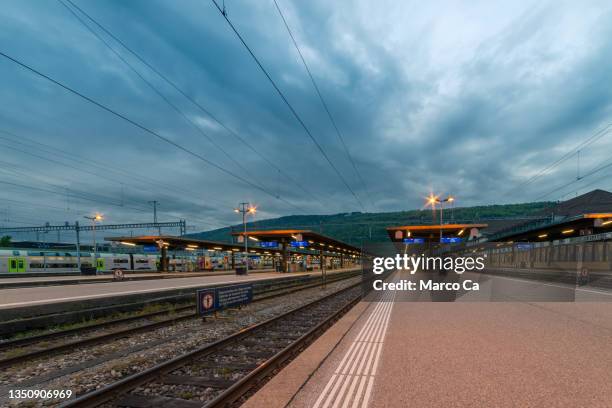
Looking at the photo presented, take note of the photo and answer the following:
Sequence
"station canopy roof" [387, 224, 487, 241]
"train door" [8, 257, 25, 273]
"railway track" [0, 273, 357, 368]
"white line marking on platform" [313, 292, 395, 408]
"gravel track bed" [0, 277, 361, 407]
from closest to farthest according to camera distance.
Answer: "white line marking on platform" [313, 292, 395, 408]
"gravel track bed" [0, 277, 361, 407]
"railway track" [0, 273, 357, 368]
"station canopy roof" [387, 224, 487, 241]
"train door" [8, 257, 25, 273]

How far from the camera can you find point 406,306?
13805 millimetres

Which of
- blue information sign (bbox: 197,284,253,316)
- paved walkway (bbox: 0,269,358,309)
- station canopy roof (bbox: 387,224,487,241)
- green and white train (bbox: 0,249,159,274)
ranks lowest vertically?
green and white train (bbox: 0,249,159,274)

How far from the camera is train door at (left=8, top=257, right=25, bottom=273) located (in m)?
32.3

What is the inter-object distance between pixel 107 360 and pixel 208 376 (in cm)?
300

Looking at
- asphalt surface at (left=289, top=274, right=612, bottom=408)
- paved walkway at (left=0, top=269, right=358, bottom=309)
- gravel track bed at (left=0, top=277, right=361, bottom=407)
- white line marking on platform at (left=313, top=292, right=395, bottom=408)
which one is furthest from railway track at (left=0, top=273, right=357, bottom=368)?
white line marking on platform at (left=313, top=292, right=395, bottom=408)

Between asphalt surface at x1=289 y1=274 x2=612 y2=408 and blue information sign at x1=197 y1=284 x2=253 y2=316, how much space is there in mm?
4898

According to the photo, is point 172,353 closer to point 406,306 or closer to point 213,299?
point 213,299

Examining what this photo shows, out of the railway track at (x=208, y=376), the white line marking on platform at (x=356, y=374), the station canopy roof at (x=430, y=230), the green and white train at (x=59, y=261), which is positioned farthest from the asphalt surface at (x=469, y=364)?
the green and white train at (x=59, y=261)

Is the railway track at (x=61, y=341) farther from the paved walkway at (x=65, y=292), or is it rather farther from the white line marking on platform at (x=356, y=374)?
the white line marking on platform at (x=356, y=374)

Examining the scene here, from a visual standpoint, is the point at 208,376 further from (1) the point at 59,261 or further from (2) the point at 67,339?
(1) the point at 59,261

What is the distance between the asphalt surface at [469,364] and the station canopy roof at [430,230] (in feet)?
56.5

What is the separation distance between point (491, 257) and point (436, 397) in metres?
74.5

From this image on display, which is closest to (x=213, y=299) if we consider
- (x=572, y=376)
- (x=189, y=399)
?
(x=189, y=399)

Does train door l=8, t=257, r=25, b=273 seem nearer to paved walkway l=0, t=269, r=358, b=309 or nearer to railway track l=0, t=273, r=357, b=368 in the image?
paved walkway l=0, t=269, r=358, b=309
